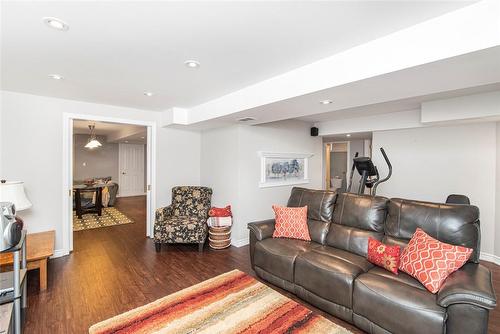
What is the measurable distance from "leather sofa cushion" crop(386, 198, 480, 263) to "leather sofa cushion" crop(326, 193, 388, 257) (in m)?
0.10

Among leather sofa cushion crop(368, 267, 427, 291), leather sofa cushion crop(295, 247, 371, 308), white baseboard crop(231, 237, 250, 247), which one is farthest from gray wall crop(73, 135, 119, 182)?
leather sofa cushion crop(368, 267, 427, 291)

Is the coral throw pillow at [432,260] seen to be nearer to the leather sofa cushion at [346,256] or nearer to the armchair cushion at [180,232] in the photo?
the leather sofa cushion at [346,256]

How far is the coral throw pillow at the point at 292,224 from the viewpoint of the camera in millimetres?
2924

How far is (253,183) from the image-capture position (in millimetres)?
4266

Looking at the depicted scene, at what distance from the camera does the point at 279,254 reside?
2.61 metres

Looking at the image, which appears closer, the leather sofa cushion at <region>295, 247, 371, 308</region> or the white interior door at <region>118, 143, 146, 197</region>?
the leather sofa cushion at <region>295, 247, 371, 308</region>

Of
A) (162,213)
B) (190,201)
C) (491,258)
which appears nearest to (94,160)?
(190,201)

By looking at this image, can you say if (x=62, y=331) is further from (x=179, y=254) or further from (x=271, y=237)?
(x=271, y=237)

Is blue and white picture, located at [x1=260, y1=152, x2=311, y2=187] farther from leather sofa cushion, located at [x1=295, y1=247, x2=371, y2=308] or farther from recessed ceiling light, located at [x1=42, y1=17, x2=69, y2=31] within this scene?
recessed ceiling light, located at [x1=42, y1=17, x2=69, y2=31]

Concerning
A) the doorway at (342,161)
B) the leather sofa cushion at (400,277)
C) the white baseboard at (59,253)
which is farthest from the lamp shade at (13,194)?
the doorway at (342,161)

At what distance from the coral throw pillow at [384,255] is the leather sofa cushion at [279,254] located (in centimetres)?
61

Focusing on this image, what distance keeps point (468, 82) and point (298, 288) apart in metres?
2.35

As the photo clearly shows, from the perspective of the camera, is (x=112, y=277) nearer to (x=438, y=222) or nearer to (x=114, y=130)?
(x=438, y=222)

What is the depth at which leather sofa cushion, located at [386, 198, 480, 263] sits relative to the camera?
2.00 metres
